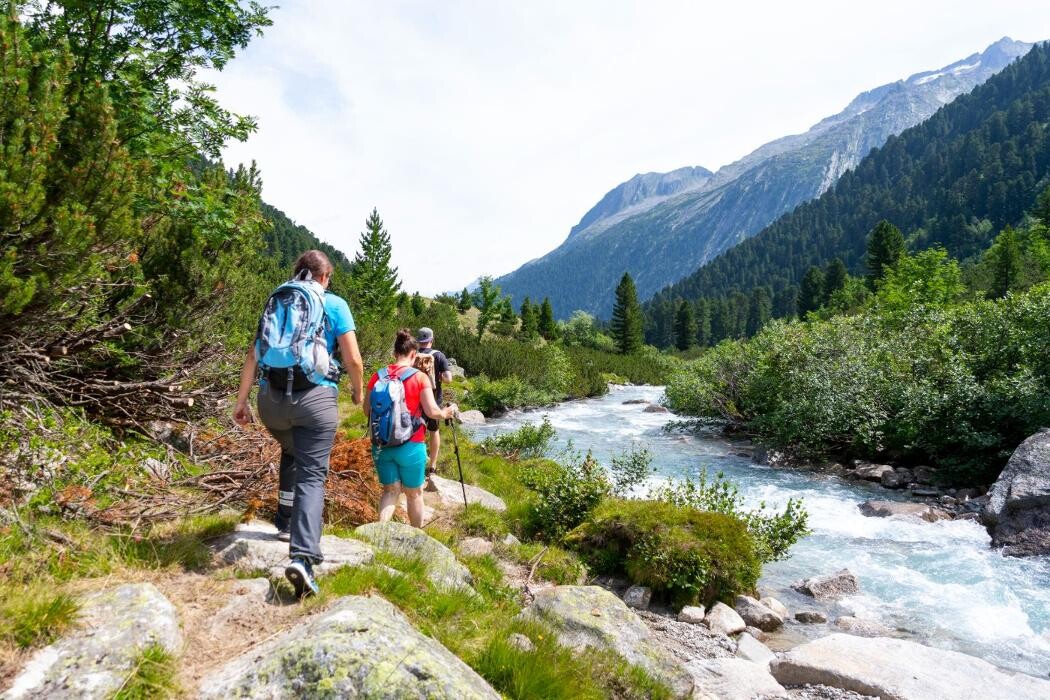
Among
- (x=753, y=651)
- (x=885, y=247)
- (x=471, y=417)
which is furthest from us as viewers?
(x=885, y=247)

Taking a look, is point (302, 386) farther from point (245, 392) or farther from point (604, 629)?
point (604, 629)

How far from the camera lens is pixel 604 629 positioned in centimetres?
483

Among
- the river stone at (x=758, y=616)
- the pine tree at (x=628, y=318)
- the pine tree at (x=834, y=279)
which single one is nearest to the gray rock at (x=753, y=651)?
the river stone at (x=758, y=616)

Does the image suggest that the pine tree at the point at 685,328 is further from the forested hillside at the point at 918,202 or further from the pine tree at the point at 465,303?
the pine tree at the point at 465,303

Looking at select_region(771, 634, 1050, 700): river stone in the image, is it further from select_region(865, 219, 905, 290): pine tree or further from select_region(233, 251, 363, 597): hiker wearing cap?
select_region(865, 219, 905, 290): pine tree

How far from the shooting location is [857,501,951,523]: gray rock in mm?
11523

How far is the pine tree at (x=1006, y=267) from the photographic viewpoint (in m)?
49.3

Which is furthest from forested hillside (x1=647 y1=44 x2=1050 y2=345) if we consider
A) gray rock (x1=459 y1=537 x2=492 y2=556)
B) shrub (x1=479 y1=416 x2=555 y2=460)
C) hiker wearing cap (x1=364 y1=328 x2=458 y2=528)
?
hiker wearing cap (x1=364 y1=328 x2=458 y2=528)

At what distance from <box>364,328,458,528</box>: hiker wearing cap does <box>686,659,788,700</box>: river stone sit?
3.06 m

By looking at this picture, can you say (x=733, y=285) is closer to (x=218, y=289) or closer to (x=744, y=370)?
(x=744, y=370)

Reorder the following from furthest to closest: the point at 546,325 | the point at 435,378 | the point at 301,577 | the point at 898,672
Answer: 1. the point at 546,325
2. the point at 435,378
3. the point at 898,672
4. the point at 301,577

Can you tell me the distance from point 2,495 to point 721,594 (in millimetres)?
7404

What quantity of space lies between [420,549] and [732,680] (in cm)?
302

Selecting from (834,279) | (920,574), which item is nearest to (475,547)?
(920,574)
